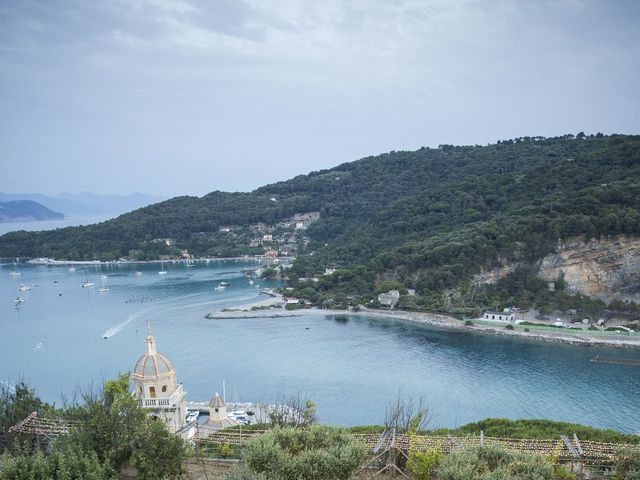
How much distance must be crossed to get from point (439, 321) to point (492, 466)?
2805 centimetres

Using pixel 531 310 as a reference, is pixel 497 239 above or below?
above

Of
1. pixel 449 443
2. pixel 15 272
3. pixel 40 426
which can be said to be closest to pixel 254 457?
pixel 449 443

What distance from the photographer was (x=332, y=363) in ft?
90.3

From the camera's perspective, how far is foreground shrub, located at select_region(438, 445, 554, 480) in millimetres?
6680

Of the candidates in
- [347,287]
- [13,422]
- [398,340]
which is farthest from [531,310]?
[13,422]

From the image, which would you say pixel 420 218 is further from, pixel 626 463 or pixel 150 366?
pixel 626 463

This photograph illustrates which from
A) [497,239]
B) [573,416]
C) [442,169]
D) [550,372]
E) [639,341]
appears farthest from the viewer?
[442,169]

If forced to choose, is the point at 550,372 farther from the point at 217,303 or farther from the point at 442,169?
the point at 442,169

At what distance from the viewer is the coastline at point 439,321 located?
2872cm

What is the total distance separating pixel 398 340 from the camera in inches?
1238

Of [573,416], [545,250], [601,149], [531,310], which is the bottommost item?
[573,416]

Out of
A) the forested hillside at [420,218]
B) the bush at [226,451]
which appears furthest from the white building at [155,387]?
the forested hillside at [420,218]

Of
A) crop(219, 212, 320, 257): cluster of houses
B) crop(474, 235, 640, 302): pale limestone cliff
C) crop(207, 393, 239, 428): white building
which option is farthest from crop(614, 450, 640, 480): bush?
crop(219, 212, 320, 257): cluster of houses

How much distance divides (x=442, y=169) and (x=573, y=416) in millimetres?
48731
